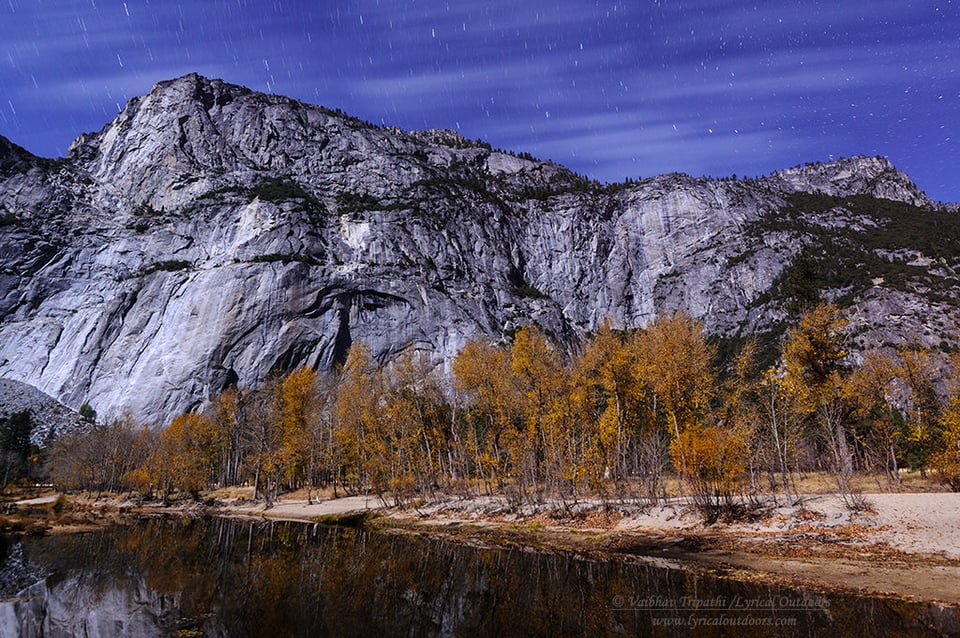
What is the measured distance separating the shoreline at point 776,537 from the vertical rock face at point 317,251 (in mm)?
68918

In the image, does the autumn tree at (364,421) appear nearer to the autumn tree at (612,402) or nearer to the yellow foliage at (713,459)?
the autumn tree at (612,402)

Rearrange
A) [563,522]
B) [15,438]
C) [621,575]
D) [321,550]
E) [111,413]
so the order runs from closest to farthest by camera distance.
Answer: [621,575], [321,550], [563,522], [15,438], [111,413]

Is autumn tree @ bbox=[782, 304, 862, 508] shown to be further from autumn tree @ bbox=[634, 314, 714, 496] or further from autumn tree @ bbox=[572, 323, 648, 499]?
autumn tree @ bbox=[572, 323, 648, 499]

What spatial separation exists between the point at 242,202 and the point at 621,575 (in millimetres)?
132007

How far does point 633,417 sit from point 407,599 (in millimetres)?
20085

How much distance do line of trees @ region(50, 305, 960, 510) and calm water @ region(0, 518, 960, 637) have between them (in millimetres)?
9103

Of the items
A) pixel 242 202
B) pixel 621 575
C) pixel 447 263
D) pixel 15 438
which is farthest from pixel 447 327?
pixel 621 575

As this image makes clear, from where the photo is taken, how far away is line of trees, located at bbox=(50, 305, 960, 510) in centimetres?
2489

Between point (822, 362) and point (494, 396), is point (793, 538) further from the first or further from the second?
point (494, 396)

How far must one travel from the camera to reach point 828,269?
11725cm

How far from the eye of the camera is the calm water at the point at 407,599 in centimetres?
1121

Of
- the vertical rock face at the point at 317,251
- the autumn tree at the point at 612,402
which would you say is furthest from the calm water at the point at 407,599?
the vertical rock face at the point at 317,251

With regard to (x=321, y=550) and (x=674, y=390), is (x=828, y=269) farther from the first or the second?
(x=321, y=550)

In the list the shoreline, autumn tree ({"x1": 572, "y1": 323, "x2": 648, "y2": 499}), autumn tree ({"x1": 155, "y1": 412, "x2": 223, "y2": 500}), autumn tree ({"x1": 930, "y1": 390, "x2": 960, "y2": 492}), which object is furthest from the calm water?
autumn tree ({"x1": 155, "y1": 412, "x2": 223, "y2": 500})
